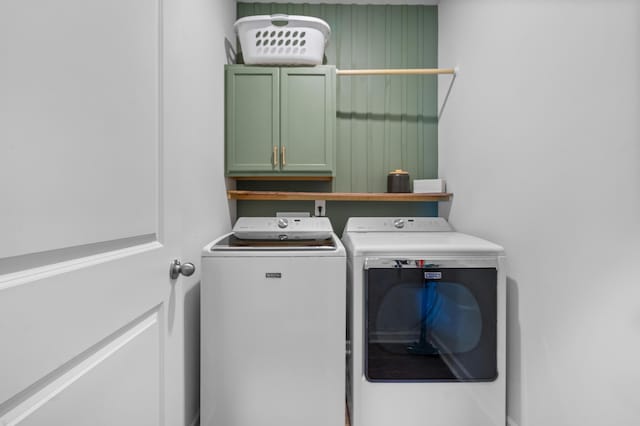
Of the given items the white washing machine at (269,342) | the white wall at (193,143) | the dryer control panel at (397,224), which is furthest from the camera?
the dryer control panel at (397,224)

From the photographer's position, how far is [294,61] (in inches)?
83.3

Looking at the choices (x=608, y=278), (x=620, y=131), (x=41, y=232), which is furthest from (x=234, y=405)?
(x=620, y=131)

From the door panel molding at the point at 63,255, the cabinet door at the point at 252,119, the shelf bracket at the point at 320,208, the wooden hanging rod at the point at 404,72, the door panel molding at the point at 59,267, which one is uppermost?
the wooden hanging rod at the point at 404,72

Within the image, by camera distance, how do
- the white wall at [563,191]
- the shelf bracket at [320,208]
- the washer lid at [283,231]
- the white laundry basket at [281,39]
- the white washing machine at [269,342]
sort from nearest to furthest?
A: the white wall at [563,191] < the white washing machine at [269,342] < the washer lid at [283,231] < the white laundry basket at [281,39] < the shelf bracket at [320,208]

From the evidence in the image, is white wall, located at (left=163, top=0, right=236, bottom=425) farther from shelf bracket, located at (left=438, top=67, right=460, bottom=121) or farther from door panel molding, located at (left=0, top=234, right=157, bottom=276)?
shelf bracket, located at (left=438, top=67, right=460, bottom=121)

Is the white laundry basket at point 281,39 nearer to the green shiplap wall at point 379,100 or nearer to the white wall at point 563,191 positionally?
the green shiplap wall at point 379,100

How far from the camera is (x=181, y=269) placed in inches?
46.5

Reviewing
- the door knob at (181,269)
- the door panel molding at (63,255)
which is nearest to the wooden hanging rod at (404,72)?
the door knob at (181,269)

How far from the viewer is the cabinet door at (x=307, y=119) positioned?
84.1 inches

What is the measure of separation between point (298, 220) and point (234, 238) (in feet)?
1.25

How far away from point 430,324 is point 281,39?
180 centimetres

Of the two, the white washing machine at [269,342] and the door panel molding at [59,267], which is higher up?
the door panel molding at [59,267]

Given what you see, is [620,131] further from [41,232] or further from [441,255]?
[41,232]

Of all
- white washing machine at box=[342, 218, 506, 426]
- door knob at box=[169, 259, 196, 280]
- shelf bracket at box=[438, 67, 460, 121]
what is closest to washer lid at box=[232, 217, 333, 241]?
white washing machine at box=[342, 218, 506, 426]
